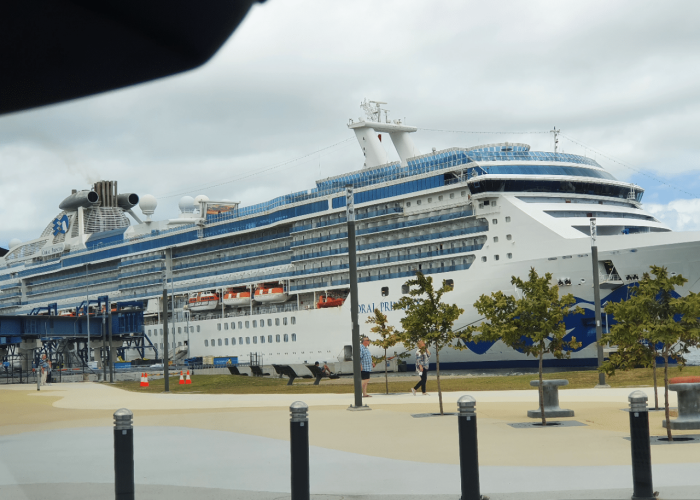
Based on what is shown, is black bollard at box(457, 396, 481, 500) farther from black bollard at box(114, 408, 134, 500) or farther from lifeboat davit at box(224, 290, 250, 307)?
lifeboat davit at box(224, 290, 250, 307)

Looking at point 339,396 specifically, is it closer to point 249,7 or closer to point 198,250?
A: point 249,7

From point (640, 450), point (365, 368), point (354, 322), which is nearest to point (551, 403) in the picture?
point (354, 322)

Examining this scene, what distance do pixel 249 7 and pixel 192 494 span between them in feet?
19.4

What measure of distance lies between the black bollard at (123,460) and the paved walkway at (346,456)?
3.19 ft

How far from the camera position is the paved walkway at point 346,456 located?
8062mm

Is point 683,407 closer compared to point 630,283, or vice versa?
point 683,407

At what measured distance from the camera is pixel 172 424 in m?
15.5

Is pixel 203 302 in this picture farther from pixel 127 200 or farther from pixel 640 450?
pixel 640 450

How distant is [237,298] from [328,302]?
32.6ft

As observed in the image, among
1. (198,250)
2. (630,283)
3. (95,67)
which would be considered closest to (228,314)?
(198,250)

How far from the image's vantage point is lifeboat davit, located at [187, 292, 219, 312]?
56469mm

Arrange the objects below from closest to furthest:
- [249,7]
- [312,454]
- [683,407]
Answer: [249,7]
[312,454]
[683,407]

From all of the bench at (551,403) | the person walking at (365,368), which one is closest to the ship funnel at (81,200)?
A: the person walking at (365,368)

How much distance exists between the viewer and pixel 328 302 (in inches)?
1833
